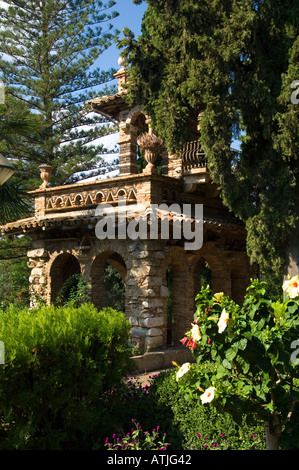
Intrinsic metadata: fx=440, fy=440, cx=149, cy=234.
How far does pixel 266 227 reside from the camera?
8.98 m

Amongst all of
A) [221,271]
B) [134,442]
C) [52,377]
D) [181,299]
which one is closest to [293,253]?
[181,299]

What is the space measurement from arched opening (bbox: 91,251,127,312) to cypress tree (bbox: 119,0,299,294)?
405 centimetres

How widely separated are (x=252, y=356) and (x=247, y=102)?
623cm

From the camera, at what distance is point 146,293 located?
10203 millimetres

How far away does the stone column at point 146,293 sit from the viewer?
33.5 ft

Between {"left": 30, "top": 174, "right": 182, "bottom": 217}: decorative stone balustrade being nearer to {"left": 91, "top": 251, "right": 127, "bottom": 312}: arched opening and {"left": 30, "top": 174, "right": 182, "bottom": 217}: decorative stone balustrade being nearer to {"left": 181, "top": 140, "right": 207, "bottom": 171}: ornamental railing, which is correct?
{"left": 181, "top": 140, "right": 207, "bottom": 171}: ornamental railing

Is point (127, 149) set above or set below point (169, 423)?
above

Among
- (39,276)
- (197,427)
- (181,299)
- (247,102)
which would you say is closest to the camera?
(197,427)

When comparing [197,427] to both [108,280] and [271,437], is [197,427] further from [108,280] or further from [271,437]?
[108,280]

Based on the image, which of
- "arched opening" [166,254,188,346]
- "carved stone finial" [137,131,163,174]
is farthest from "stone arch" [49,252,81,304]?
"carved stone finial" [137,131,163,174]

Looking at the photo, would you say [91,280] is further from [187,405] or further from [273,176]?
[187,405]

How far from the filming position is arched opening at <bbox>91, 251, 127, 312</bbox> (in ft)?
39.0

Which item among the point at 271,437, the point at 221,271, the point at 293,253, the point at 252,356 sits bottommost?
the point at 271,437

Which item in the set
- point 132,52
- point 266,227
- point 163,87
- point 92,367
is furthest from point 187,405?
point 132,52
